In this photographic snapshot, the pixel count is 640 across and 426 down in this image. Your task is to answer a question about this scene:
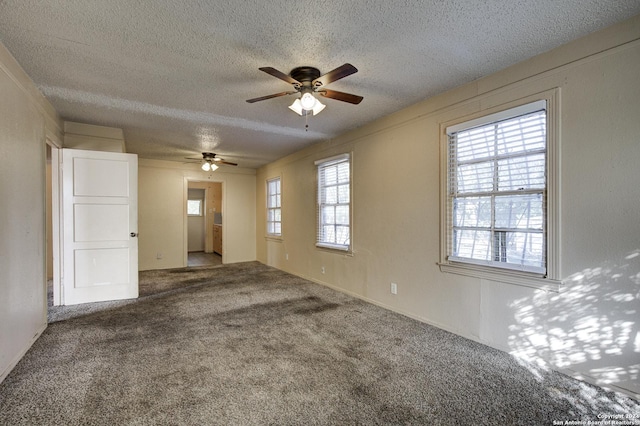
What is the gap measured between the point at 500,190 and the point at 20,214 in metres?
4.09

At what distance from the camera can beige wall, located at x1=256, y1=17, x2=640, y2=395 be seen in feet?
6.70

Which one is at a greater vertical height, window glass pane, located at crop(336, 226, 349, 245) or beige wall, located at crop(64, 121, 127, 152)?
beige wall, located at crop(64, 121, 127, 152)

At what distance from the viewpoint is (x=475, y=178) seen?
116 inches

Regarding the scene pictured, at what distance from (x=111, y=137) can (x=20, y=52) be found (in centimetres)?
216

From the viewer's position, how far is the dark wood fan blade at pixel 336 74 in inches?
84.3

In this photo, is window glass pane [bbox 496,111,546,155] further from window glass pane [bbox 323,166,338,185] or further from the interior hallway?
the interior hallway

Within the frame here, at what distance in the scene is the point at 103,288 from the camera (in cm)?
420

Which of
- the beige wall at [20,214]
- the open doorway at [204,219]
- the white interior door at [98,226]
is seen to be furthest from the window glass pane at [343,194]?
the open doorway at [204,219]

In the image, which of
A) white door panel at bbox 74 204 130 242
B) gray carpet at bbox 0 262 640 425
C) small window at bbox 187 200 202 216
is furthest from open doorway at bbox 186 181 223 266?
gray carpet at bbox 0 262 640 425

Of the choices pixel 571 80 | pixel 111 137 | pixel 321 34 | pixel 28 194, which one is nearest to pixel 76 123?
pixel 111 137

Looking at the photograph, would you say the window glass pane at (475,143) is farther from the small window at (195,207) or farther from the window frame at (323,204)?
the small window at (195,207)

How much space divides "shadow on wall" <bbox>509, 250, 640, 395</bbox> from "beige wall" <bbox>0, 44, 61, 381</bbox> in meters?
4.00

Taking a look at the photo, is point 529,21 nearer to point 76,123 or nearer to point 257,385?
point 257,385

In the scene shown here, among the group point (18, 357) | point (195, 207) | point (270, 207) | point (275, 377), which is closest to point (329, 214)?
point (270, 207)
